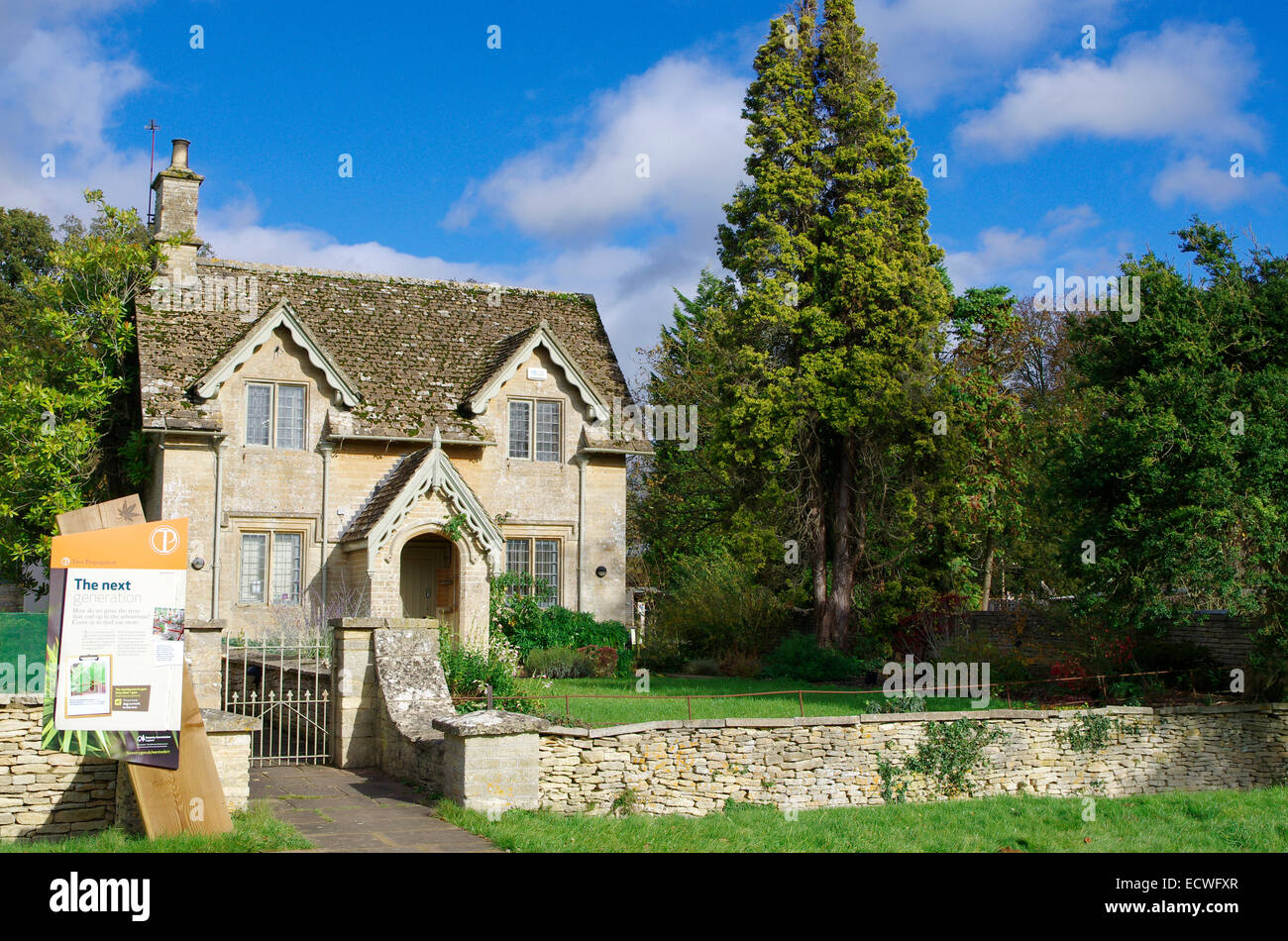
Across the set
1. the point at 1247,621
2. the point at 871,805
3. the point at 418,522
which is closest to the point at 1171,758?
the point at 1247,621

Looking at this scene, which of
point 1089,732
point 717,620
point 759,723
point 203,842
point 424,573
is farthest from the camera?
point 717,620

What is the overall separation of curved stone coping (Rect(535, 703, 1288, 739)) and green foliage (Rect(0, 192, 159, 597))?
50.8 ft

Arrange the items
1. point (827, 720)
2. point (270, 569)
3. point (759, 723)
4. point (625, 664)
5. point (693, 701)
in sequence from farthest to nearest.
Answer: point (625, 664) → point (270, 569) → point (693, 701) → point (827, 720) → point (759, 723)

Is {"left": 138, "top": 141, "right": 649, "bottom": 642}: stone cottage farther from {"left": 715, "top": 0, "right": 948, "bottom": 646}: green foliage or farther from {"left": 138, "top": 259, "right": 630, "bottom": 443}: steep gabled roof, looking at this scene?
{"left": 715, "top": 0, "right": 948, "bottom": 646}: green foliage

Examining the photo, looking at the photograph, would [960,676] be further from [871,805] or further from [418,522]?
[418,522]

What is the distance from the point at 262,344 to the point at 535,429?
6767 millimetres

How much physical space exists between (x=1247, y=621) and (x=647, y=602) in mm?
19952

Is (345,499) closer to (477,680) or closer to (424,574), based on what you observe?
(424,574)

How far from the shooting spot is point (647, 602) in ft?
119

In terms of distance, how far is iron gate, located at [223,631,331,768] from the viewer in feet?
48.8

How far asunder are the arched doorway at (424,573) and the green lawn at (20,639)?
13.3 meters

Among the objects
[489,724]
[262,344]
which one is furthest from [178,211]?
[489,724]

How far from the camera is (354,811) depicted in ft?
38.7

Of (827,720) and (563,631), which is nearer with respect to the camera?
(827,720)
